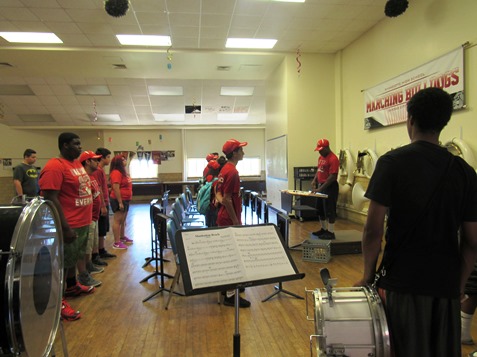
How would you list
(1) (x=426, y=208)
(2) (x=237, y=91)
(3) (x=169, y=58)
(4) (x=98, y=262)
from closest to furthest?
(1) (x=426, y=208) < (4) (x=98, y=262) < (3) (x=169, y=58) < (2) (x=237, y=91)

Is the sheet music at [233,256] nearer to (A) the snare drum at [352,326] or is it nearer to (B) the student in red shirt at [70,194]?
(A) the snare drum at [352,326]

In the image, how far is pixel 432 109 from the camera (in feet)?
3.99

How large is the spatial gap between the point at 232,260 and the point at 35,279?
3.14 ft

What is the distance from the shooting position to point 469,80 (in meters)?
4.05

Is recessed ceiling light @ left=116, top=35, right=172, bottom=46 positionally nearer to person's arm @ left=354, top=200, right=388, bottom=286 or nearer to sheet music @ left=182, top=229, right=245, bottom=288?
sheet music @ left=182, top=229, right=245, bottom=288

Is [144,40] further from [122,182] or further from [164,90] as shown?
[164,90]

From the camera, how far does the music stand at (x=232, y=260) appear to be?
1.39 meters

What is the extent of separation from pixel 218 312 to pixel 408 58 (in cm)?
489

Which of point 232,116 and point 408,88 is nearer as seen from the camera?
point 408,88

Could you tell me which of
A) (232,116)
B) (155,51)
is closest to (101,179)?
(155,51)

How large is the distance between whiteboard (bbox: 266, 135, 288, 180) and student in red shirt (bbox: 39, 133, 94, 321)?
5.29 metres

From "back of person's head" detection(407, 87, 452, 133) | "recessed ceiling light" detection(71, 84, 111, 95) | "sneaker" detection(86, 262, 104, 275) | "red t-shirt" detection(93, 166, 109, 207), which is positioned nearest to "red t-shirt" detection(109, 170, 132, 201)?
"red t-shirt" detection(93, 166, 109, 207)

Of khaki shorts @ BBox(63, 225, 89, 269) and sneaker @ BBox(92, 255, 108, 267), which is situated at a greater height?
khaki shorts @ BBox(63, 225, 89, 269)

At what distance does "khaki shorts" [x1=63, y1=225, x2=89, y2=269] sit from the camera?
270 cm
